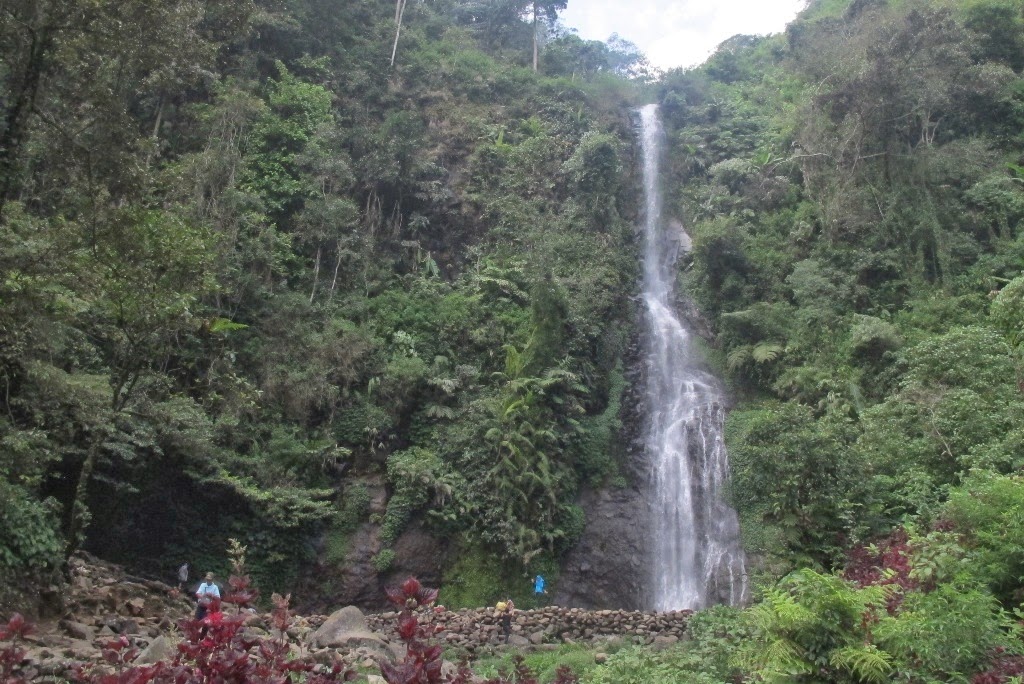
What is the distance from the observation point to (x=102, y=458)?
13.2 m

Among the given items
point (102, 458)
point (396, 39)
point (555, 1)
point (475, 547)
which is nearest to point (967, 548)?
point (475, 547)

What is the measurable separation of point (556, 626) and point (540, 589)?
2595 millimetres

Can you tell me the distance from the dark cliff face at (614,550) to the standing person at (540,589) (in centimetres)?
30

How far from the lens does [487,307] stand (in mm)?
20141

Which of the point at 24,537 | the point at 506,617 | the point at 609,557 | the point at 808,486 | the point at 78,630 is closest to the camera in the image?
the point at 78,630

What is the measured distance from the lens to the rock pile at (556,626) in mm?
11938

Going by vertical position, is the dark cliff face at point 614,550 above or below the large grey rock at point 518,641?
above

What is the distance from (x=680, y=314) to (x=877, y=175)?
6921mm

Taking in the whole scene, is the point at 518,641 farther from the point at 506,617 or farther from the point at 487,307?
the point at 487,307

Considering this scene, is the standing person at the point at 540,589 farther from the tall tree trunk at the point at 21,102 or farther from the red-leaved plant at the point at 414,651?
the red-leaved plant at the point at 414,651

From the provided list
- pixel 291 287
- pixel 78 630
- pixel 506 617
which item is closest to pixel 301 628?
pixel 78 630

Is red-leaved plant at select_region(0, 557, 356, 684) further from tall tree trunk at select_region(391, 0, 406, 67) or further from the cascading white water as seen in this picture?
tall tree trunk at select_region(391, 0, 406, 67)

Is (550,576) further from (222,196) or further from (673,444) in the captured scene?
(222,196)

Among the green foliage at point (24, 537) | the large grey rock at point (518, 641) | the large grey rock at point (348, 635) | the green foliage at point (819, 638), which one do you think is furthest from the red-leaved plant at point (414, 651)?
the large grey rock at point (518, 641)
